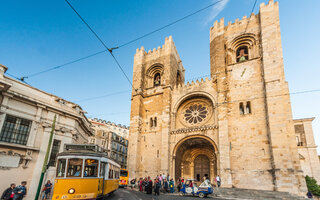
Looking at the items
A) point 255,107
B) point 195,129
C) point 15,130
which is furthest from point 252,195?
point 15,130

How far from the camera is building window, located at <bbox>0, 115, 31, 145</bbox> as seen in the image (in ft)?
34.6

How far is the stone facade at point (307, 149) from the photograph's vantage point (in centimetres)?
2369

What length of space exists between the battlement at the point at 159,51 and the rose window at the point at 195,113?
27.2 ft

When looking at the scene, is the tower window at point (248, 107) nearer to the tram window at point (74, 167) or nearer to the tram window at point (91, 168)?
the tram window at point (91, 168)

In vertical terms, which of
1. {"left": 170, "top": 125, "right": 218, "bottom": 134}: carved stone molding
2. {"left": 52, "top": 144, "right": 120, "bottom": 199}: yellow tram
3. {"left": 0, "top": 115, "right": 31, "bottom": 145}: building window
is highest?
{"left": 170, "top": 125, "right": 218, "bottom": 134}: carved stone molding

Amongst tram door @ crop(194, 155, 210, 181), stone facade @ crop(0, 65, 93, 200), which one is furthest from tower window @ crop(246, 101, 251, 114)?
stone facade @ crop(0, 65, 93, 200)

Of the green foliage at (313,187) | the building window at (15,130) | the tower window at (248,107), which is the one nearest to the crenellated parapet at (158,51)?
the tower window at (248,107)

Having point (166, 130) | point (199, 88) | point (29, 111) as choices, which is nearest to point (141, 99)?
point (166, 130)

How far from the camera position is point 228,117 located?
1795cm

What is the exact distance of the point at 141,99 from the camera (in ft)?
79.4

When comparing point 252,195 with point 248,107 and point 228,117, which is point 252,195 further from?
point 248,107

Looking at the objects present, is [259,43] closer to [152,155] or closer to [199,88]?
[199,88]

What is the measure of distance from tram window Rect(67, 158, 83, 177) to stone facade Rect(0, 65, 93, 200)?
5210 millimetres

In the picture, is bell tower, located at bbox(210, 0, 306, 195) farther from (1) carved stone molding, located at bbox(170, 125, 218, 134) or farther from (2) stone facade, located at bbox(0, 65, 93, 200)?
(2) stone facade, located at bbox(0, 65, 93, 200)
